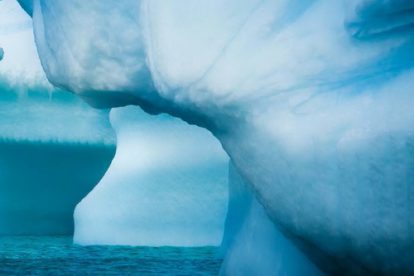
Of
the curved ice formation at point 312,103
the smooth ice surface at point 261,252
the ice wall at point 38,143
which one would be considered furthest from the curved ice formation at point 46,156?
the curved ice formation at point 312,103

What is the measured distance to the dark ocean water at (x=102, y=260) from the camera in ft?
7.72

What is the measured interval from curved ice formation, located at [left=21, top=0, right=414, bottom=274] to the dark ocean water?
104cm

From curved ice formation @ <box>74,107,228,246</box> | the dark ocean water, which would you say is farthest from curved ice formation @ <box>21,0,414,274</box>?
curved ice formation @ <box>74,107,228,246</box>

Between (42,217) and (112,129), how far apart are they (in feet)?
2.73

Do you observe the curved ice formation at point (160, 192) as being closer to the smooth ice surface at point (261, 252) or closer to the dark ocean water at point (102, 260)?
the dark ocean water at point (102, 260)

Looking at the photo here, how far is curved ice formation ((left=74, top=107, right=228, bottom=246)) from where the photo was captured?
3.51 metres

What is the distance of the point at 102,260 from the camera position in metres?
2.72

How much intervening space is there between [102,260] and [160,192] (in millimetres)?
924

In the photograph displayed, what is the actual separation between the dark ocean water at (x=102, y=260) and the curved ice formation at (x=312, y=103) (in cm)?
104

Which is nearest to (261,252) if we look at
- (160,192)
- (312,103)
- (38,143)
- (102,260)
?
(312,103)

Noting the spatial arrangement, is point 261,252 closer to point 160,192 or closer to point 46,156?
point 160,192

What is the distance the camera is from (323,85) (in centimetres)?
123

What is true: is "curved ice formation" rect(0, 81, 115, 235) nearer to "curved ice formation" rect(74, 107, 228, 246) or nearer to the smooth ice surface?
"curved ice formation" rect(74, 107, 228, 246)

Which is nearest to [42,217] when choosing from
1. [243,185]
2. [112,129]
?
[112,129]
